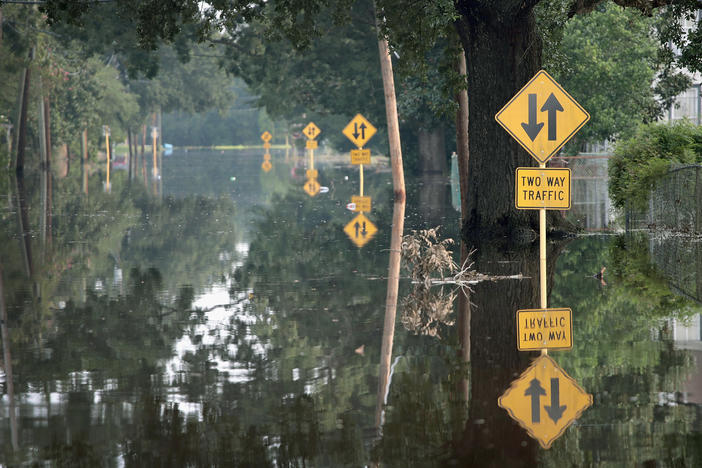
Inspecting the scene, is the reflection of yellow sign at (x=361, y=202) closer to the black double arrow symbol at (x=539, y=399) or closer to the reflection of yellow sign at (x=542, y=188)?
the reflection of yellow sign at (x=542, y=188)

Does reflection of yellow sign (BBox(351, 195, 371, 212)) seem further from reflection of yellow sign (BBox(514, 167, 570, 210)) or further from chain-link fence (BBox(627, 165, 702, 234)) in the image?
reflection of yellow sign (BBox(514, 167, 570, 210))

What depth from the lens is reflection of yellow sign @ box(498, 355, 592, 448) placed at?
7223 mm

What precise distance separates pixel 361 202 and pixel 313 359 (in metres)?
25.6

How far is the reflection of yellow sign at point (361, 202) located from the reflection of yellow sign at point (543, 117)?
18188mm

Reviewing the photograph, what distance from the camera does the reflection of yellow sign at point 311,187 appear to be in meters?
41.9

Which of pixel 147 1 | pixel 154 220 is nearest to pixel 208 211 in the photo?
pixel 154 220

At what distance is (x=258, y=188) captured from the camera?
4659cm

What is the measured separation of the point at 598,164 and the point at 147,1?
23.6 meters

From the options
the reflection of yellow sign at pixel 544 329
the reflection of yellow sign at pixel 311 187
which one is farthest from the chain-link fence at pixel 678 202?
the reflection of yellow sign at pixel 311 187

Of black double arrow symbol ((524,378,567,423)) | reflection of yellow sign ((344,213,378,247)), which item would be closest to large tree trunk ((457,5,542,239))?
reflection of yellow sign ((344,213,378,247))

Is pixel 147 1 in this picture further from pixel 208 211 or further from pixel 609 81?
pixel 609 81

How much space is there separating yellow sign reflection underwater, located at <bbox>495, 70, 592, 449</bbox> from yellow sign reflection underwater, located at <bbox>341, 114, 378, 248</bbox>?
28.1 feet

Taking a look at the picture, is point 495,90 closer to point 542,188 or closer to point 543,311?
point 542,188

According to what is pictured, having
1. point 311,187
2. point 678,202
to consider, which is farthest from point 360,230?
point 311,187
